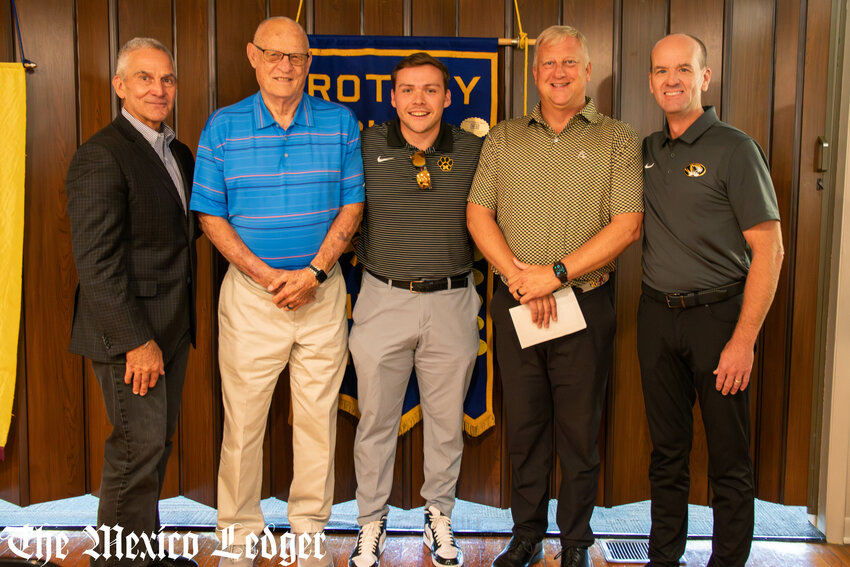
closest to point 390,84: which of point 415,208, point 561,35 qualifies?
point 415,208

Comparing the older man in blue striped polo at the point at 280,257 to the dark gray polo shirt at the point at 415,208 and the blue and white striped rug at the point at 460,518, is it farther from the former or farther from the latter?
the blue and white striped rug at the point at 460,518

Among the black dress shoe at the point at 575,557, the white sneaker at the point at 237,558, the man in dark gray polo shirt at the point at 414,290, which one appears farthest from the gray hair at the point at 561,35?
the white sneaker at the point at 237,558

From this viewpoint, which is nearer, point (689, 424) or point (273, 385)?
point (689, 424)

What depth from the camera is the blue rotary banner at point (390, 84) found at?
2752mm

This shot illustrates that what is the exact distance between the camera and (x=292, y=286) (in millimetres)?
2352

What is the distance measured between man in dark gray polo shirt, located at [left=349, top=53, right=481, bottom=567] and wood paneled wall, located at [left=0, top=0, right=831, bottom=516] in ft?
1.57

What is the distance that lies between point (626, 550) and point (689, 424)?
2.22ft

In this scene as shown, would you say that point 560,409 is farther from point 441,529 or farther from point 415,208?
point 415,208

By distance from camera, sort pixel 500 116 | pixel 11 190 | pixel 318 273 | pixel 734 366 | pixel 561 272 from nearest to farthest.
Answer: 1. pixel 734 366
2. pixel 561 272
3. pixel 318 273
4. pixel 11 190
5. pixel 500 116

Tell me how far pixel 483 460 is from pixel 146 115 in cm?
200

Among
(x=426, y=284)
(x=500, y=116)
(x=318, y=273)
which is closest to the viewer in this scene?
(x=318, y=273)

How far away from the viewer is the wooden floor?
255cm

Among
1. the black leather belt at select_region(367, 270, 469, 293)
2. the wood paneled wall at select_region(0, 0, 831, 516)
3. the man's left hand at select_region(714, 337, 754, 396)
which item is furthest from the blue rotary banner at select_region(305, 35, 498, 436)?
the man's left hand at select_region(714, 337, 754, 396)

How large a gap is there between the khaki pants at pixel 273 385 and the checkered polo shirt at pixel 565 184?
29.0 inches
